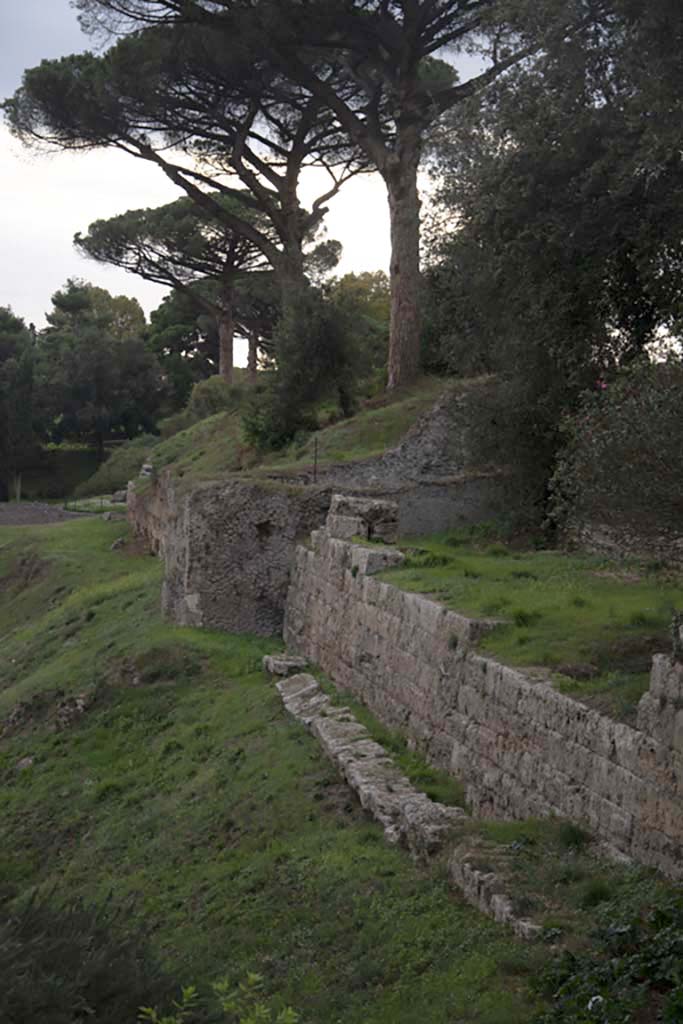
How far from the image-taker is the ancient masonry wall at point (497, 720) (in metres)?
7.80

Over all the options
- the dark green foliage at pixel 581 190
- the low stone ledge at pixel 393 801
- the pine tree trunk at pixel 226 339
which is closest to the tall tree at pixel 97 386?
the pine tree trunk at pixel 226 339

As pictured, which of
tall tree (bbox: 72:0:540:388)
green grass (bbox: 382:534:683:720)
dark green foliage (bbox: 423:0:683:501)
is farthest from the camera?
tall tree (bbox: 72:0:540:388)

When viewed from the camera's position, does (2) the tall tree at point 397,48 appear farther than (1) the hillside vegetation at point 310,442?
Yes

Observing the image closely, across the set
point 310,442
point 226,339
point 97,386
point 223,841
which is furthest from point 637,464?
point 97,386

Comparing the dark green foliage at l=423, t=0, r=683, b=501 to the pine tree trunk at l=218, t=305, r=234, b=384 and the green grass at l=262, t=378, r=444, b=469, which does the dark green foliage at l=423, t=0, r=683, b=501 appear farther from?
the pine tree trunk at l=218, t=305, r=234, b=384

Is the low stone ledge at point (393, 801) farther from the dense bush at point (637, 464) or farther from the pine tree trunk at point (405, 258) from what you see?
the pine tree trunk at point (405, 258)

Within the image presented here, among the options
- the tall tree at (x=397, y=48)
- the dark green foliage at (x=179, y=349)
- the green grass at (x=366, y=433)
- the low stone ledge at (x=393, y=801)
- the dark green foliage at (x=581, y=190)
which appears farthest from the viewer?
the dark green foliage at (x=179, y=349)

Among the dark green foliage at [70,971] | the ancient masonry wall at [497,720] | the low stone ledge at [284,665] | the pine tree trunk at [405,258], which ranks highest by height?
the pine tree trunk at [405,258]

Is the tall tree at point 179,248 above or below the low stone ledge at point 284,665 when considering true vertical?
above

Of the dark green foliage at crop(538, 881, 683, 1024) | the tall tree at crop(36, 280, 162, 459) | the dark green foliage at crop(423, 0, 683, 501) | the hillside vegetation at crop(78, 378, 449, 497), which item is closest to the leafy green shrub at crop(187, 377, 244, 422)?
the hillside vegetation at crop(78, 378, 449, 497)

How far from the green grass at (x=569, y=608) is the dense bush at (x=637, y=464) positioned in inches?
38.1

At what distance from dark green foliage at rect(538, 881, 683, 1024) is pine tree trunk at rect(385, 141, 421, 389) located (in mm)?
20511

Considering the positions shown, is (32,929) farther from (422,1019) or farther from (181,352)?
(181,352)

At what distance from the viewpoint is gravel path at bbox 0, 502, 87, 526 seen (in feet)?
138
